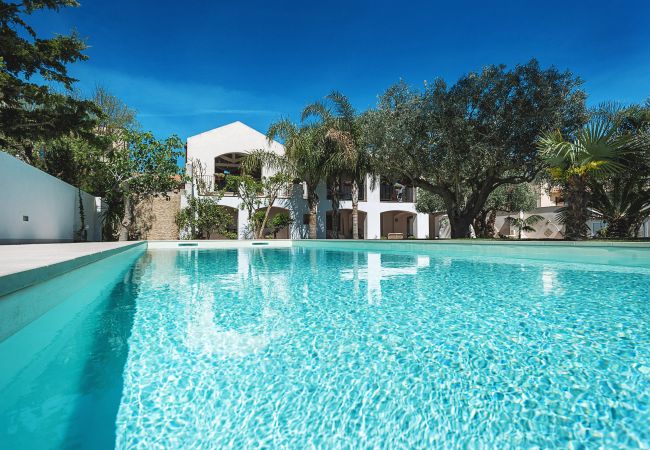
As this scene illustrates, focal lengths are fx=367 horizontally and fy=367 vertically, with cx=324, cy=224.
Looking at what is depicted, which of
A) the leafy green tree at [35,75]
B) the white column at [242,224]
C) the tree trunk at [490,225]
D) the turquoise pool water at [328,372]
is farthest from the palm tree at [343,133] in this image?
the turquoise pool water at [328,372]

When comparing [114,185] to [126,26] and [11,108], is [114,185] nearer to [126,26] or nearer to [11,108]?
[11,108]

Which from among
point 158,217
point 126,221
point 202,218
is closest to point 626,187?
point 202,218

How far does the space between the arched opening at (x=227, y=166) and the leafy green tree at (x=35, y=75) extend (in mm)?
8101

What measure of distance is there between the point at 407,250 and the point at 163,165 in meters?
11.6

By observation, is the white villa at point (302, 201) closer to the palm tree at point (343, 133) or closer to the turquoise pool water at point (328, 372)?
the palm tree at point (343, 133)

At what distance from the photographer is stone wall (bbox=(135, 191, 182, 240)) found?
1934 cm

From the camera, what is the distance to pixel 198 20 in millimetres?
14000

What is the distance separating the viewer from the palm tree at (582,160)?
10.1m

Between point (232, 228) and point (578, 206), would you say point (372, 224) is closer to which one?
point (232, 228)

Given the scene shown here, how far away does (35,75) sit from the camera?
12.1 m

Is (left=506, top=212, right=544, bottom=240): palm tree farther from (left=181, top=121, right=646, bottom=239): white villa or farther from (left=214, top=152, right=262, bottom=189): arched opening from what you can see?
(left=214, top=152, right=262, bottom=189): arched opening

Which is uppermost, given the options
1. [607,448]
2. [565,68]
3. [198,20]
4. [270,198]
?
[198,20]

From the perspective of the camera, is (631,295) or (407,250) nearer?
(631,295)

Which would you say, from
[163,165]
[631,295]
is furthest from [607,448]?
[163,165]
